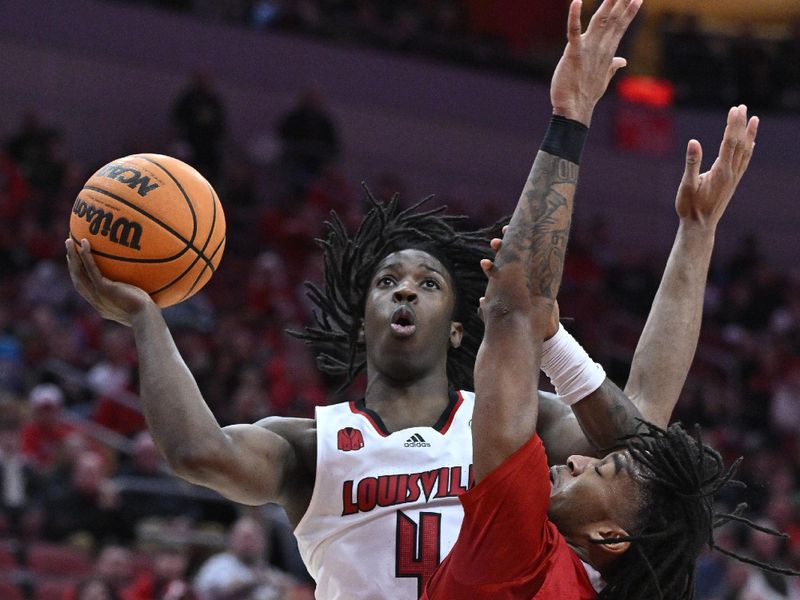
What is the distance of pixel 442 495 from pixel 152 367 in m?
0.98

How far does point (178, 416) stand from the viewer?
3484 mm

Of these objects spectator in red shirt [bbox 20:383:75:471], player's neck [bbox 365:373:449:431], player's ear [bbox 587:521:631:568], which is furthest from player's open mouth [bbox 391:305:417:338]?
spectator in red shirt [bbox 20:383:75:471]

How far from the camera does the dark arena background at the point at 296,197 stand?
8.67 metres

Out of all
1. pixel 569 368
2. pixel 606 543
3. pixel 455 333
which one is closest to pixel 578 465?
pixel 606 543

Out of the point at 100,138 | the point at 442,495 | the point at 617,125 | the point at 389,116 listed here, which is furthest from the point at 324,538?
the point at 617,125

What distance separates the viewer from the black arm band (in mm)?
3205

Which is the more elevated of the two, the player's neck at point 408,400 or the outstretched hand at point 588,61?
the outstretched hand at point 588,61

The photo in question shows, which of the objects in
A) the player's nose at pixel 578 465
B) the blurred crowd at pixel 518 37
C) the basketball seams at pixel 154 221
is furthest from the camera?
the blurred crowd at pixel 518 37

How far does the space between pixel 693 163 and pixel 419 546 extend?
1.43 meters

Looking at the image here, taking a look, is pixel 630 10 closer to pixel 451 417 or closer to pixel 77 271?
pixel 451 417

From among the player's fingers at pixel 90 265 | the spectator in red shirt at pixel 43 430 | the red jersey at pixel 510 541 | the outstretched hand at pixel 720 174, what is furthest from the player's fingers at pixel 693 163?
the spectator in red shirt at pixel 43 430

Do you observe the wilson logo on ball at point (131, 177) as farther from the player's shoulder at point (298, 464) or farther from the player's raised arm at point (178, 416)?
the player's shoulder at point (298, 464)

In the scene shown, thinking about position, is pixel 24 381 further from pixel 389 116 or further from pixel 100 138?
pixel 389 116

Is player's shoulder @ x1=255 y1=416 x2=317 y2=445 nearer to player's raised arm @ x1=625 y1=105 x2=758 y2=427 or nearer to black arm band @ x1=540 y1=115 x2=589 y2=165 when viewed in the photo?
player's raised arm @ x1=625 y1=105 x2=758 y2=427
